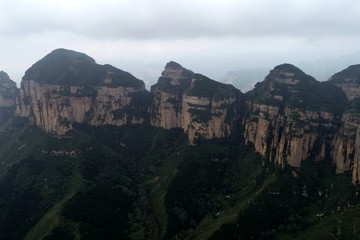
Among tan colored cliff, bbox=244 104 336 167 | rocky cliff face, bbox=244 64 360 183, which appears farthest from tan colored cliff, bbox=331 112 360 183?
tan colored cliff, bbox=244 104 336 167

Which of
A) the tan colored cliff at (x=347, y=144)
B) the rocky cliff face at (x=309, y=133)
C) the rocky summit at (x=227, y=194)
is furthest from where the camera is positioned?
the rocky cliff face at (x=309, y=133)

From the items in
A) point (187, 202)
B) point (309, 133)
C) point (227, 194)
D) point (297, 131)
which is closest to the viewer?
point (187, 202)

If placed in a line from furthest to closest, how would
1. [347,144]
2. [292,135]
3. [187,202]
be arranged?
[292,135], [347,144], [187,202]

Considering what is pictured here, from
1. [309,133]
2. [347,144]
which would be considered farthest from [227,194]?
[347,144]

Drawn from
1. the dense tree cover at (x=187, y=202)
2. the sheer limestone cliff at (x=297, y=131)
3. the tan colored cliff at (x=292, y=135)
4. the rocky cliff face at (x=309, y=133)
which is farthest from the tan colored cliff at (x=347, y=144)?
the tan colored cliff at (x=292, y=135)

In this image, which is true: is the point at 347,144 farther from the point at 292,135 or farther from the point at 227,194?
the point at 227,194

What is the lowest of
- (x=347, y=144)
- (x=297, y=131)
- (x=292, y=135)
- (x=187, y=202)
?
(x=187, y=202)

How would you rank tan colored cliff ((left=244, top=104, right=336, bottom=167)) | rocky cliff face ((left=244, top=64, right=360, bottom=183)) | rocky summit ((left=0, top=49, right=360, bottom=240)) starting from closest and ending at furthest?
rocky summit ((left=0, top=49, right=360, bottom=240))
rocky cliff face ((left=244, top=64, right=360, bottom=183))
tan colored cliff ((left=244, top=104, right=336, bottom=167))

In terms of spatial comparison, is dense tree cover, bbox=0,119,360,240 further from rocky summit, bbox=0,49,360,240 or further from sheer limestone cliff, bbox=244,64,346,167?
sheer limestone cliff, bbox=244,64,346,167

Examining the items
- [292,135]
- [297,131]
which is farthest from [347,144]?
[292,135]

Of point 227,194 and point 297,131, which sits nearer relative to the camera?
point 227,194

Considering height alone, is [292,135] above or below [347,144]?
above

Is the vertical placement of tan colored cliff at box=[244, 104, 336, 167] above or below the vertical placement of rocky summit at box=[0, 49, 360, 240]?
above

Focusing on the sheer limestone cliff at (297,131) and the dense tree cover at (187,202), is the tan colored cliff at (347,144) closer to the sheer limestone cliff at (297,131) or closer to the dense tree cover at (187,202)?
the dense tree cover at (187,202)
